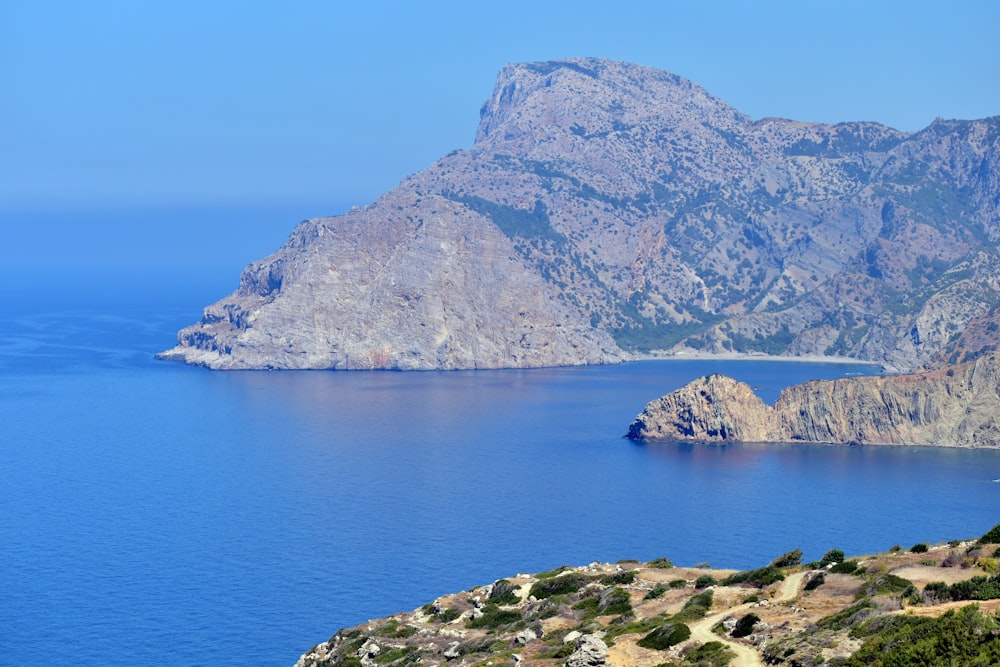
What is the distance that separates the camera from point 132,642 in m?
110

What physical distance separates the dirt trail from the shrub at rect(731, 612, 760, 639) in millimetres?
451

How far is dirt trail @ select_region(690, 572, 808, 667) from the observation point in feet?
181

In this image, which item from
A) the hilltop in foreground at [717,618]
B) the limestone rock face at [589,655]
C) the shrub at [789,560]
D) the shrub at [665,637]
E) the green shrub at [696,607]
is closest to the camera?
the hilltop in foreground at [717,618]

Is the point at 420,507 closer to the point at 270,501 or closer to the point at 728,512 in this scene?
the point at 270,501

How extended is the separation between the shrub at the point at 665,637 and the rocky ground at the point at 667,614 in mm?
54

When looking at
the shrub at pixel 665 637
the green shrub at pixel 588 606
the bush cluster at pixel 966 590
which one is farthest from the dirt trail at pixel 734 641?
the green shrub at pixel 588 606

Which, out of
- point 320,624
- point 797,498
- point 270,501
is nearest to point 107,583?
point 320,624

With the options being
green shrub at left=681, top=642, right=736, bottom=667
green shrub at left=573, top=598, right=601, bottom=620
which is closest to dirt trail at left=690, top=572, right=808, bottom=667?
green shrub at left=681, top=642, right=736, bottom=667

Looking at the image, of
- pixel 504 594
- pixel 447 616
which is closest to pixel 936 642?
pixel 504 594

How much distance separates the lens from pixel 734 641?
58.2m

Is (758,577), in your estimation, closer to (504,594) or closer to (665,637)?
(665,637)

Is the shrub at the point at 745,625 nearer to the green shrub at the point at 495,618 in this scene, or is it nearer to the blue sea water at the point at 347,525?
the green shrub at the point at 495,618

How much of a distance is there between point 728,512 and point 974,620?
112 meters

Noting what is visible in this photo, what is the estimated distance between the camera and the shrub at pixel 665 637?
5934 centimetres
